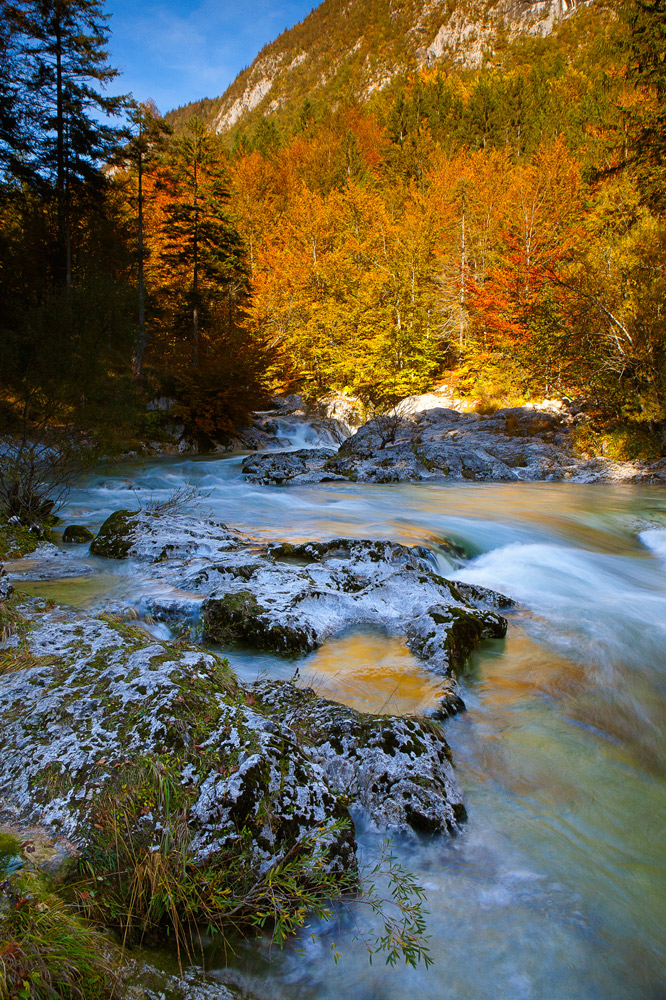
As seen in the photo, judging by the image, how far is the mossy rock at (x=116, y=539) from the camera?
6090 millimetres

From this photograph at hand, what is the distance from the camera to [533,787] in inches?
120

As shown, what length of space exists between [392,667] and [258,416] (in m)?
20.0

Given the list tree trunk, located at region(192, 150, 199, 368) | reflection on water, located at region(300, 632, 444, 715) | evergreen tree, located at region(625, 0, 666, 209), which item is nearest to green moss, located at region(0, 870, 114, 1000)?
reflection on water, located at region(300, 632, 444, 715)

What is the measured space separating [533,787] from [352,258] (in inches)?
1127

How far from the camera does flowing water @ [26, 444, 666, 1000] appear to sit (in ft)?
6.56

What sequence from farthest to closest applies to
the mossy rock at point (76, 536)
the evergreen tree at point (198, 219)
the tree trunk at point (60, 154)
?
1. the evergreen tree at point (198, 219)
2. the tree trunk at point (60, 154)
3. the mossy rock at point (76, 536)

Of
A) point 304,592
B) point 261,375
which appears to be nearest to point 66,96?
point 261,375

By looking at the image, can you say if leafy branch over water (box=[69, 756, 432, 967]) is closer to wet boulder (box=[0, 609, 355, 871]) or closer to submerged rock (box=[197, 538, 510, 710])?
wet boulder (box=[0, 609, 355, 871])

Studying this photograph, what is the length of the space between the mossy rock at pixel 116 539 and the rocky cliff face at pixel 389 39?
8174 cm

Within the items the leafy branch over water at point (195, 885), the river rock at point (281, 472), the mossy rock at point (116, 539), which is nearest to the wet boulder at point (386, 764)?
the leafy branch over water at point (195, 885)

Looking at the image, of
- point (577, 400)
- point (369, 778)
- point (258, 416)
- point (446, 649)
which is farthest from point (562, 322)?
point (369, 778)

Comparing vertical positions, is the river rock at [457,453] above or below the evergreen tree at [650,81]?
below

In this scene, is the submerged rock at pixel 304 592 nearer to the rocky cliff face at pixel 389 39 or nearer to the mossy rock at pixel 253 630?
the mossy rock at pixel 253 630

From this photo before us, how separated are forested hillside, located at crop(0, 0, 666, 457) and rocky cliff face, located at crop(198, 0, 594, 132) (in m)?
51.6
